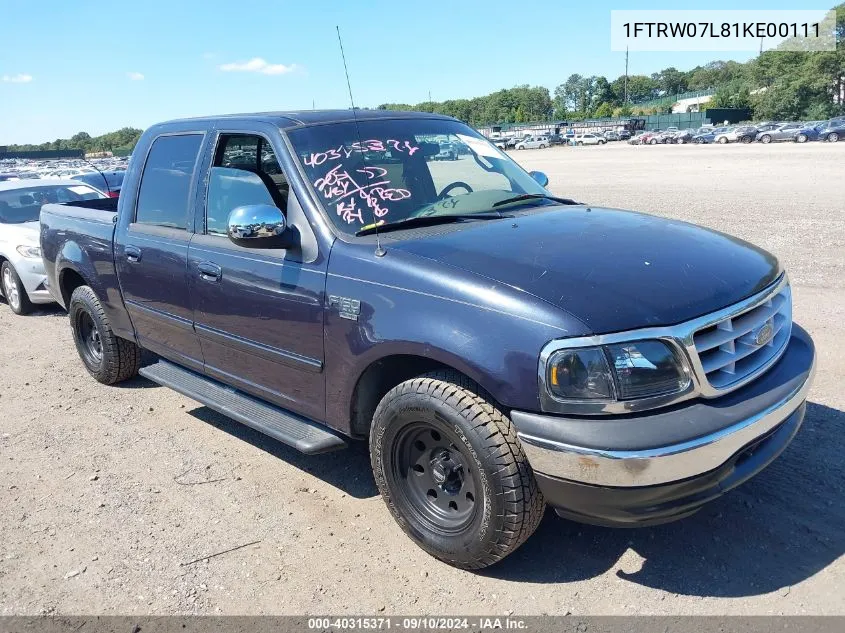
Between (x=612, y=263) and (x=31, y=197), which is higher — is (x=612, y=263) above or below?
below

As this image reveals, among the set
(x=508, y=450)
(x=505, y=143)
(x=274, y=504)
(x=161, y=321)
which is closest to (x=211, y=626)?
(x=274, y=504)

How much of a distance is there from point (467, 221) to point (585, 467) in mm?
1534

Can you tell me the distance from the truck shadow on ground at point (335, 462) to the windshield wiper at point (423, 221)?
1479 mm

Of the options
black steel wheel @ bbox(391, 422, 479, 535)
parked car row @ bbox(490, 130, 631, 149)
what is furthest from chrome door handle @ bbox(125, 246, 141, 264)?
parked car row @ bbox(490, 130, 631, 149)

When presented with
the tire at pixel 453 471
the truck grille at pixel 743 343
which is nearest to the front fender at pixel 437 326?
the tire at pixel 453 471

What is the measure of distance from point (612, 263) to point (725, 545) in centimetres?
140

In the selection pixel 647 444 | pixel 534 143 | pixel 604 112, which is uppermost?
pixel 604 112

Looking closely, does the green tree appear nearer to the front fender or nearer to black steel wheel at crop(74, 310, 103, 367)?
black steel wheel at crop(74, 310, 103, 367)

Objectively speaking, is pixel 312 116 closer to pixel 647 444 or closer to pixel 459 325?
pixel 459 325

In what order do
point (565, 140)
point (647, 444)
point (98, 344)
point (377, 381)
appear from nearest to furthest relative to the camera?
point (647, 444)
point (377, 381)
point (98, 344)
point (565, 140)

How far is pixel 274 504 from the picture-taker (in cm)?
380

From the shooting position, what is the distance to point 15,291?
880 centimetres

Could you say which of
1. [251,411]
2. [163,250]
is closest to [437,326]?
[251,411]

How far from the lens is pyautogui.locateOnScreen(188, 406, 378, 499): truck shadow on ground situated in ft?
13.0
